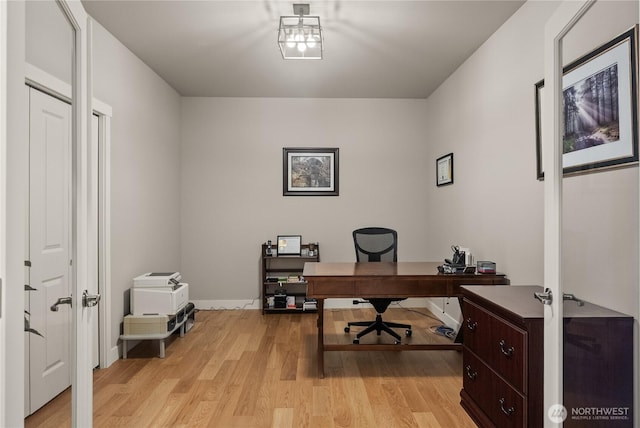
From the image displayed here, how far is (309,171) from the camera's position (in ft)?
17.0

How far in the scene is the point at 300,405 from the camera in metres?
2.53

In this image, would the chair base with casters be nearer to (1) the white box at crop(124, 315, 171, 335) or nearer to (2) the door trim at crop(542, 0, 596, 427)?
(1) the white box at crop(124, 315, 171, 335)

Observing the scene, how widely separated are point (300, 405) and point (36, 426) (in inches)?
62.4

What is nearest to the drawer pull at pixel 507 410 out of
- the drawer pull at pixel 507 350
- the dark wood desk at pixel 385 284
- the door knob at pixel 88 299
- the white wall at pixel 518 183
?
the drawer pull at pixel 507 350

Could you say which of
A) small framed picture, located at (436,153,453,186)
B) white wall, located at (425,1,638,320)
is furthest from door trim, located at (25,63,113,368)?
small framed picture, located at (436,153,453,186)

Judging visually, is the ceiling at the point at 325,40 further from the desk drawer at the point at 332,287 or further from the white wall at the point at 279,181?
the desk drawer at the point at 332,287

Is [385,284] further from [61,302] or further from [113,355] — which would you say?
[113,355]

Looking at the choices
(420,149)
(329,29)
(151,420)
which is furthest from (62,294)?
(420,149)

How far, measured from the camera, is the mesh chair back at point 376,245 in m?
4.07

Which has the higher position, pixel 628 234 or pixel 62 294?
pixel 628 234

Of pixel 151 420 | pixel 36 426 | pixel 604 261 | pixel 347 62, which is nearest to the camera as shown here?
pixel 36 426

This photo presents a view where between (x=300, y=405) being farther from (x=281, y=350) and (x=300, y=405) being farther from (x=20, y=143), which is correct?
(x=20, y=143)

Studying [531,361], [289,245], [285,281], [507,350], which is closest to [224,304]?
[285,281]

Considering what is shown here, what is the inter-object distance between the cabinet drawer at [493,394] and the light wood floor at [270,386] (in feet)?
0.62
